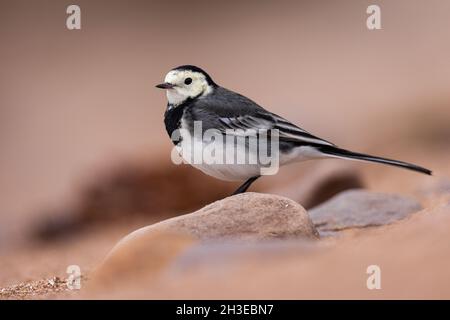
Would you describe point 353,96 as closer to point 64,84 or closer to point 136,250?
point 64,84

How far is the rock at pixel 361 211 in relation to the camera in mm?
5380

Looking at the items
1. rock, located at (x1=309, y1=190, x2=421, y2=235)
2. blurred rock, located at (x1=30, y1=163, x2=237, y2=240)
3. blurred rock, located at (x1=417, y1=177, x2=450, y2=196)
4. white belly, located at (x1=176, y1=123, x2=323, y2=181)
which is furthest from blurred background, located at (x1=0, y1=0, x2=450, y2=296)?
white belly, located at (x1=176, y1=123, x2=323, y2=181)

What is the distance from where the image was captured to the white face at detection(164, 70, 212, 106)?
5352mm

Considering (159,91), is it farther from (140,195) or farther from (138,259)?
(138,259)

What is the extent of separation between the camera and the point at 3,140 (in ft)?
42.1

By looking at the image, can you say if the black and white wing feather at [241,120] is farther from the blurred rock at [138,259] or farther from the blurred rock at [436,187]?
the blurred rock at [436,187]

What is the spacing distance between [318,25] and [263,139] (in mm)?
12527

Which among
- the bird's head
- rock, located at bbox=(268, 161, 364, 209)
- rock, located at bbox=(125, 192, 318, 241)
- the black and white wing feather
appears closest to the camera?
rock, located at bbox=(125, 192, 318, 241)

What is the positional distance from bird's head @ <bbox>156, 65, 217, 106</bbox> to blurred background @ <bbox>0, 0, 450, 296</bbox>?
156 cm

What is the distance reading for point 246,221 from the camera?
14.1ft

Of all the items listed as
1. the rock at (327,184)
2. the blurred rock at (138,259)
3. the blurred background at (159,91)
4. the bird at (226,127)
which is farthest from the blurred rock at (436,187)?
the blurred rock at (138,259)

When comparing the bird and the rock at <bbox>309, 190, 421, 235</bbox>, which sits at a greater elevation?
the bird

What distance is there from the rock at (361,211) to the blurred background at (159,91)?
1177mm

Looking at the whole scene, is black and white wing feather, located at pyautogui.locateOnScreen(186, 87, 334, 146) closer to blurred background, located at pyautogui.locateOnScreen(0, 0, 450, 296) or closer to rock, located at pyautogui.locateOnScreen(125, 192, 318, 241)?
rock, located at pyautogui.locateOnScreen(125, 192, 318, 241)
